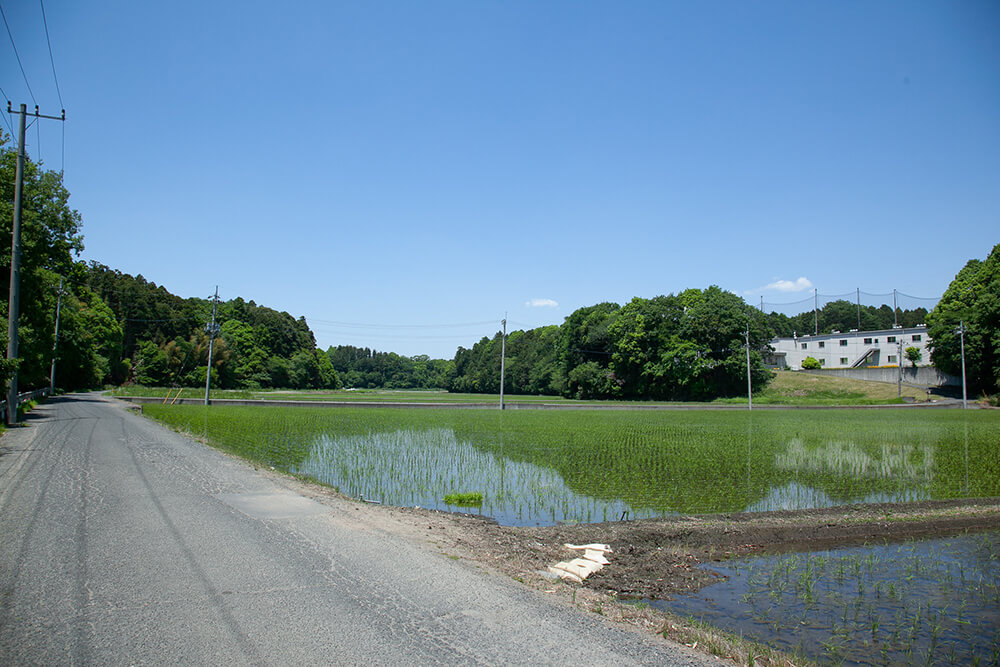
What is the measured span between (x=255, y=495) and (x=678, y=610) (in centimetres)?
767

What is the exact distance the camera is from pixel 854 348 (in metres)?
81.5

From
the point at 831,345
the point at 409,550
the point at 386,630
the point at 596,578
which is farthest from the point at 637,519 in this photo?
the point at 831,345

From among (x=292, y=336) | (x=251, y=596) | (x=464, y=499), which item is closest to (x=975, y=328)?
(x=464, y=499)

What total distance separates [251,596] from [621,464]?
41.1ft

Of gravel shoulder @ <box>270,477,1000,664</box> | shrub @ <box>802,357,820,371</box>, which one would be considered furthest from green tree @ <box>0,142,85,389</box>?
shrub @ <box>802,357,820,371</box>

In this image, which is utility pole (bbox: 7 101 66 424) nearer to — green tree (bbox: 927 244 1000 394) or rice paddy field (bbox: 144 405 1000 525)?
rice paddy field (bbox: 144 405 1000 525)

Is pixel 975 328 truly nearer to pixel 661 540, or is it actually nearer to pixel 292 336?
pixel 661 540

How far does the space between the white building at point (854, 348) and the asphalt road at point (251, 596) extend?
257 ft

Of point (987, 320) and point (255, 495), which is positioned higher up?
point (987, 320)

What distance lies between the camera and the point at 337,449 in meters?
19.5

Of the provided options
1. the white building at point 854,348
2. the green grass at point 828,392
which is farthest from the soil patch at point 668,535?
the white building at point 854,348

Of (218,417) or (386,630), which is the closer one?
(386,630)

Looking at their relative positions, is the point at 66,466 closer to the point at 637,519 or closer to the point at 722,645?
the point at 637,519

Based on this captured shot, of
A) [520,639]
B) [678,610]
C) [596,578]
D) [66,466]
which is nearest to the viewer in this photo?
[520,639]
